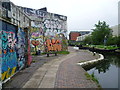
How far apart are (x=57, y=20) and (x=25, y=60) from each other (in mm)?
20850

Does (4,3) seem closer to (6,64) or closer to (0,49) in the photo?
(0,49)

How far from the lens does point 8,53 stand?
7520 millimetres

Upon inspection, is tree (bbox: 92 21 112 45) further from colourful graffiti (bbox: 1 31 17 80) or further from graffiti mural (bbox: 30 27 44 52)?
colourful graffiti (bbox: 1 31 17 80)

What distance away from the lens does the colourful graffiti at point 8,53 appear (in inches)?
269

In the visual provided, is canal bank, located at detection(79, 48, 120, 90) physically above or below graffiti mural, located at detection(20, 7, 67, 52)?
below

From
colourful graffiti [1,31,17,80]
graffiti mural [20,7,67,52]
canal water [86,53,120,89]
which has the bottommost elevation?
canal water [86,53,120,89]

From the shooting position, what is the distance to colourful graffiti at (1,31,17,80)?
22.4 feet

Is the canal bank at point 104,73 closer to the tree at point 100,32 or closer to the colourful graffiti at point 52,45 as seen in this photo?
the colourful graffiti at point 52,45

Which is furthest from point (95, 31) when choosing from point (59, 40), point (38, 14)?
point (38, 14)

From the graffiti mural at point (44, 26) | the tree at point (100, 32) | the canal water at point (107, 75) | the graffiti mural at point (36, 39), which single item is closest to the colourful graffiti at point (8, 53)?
the canal water at point (107, 75)

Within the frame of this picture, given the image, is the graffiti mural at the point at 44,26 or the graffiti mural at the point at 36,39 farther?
the graffiti mural at the point at 44,26

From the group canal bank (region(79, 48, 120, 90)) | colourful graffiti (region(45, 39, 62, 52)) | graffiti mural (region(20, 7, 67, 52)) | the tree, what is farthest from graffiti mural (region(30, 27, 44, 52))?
the tree

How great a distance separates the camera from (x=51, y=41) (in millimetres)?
28672

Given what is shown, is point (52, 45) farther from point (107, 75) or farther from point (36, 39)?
point (107, 75)
